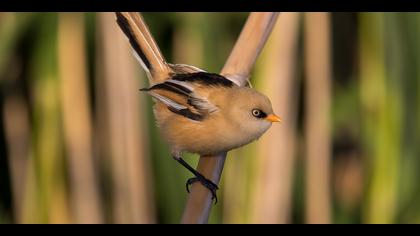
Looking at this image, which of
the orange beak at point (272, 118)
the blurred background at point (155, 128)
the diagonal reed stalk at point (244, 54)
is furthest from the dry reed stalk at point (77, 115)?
the orange beak at point (272, 118)

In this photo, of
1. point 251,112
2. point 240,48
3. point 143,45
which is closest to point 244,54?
point 240,48

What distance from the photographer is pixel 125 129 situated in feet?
7.61

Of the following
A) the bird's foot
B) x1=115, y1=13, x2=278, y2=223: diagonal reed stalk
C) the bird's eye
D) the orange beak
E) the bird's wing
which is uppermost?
x1=115, y1=13, x2=278, y2=223: diagonal reed stalk

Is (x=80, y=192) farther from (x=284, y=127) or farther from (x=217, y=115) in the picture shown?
(x=217, y=115)

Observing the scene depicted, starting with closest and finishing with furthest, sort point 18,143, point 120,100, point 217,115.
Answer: point 217,115 → point 120,100 → point 18,143

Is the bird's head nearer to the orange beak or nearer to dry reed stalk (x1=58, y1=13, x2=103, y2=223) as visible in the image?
the orange beak

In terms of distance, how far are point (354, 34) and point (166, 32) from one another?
62 centimetres

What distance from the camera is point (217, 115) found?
66.7 inches

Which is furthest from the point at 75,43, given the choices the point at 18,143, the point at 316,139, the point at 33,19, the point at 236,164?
the point at 316,139

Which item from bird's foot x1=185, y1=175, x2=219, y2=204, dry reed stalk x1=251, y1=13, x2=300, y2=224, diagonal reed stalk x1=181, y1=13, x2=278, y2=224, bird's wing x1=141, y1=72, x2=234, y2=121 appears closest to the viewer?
A: bird's foot x1=185, y1=175, x2=219, y2=204

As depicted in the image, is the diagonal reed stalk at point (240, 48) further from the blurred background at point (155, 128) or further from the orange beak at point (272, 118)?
the blurred background at point (155, 128)

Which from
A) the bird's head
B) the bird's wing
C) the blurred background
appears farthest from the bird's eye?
the blurred background

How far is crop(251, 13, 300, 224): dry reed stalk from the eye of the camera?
2291mm

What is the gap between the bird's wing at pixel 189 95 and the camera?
170cm
